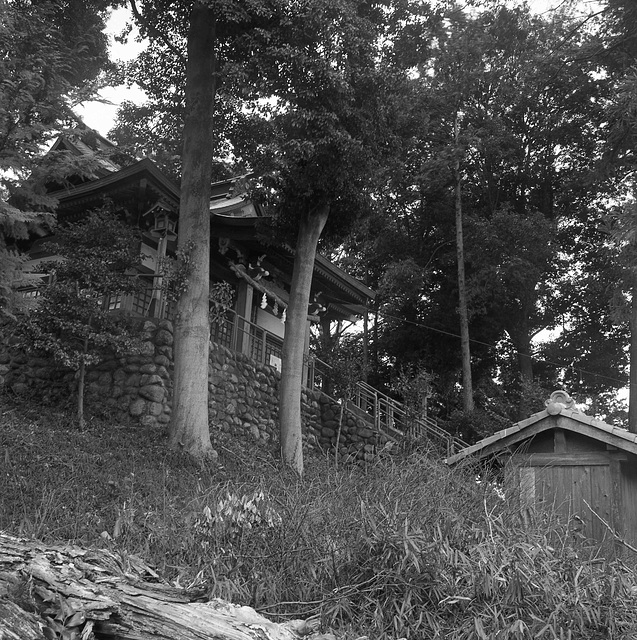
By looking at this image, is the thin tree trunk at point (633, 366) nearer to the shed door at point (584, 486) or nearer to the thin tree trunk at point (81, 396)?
the shed door at point (584, 486)

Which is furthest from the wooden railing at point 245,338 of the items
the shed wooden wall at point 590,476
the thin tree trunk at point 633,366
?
the thin tree trunk at point 633,366

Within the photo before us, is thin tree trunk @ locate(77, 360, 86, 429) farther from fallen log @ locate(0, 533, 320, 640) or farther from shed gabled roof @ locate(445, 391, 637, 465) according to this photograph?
fallen log @ locate(0, 533, 320, 640)

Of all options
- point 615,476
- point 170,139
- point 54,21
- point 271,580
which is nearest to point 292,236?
point 170,139

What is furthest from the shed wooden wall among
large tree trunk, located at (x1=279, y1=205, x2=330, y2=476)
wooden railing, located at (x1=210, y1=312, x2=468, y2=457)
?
wooden railing, located at (x1=210, y1=312, x2=468, y2=457)

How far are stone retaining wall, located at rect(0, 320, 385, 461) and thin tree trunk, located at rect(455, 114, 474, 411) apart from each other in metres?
5.90

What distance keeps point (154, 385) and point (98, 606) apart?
9823 mm

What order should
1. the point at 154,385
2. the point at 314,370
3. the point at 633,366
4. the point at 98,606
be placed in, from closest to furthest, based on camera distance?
the point at 98,606 → the point at 154,385 → the point at 633,366 → the point at 314,370

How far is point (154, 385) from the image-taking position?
12.8 meters

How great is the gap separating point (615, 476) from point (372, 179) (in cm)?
670

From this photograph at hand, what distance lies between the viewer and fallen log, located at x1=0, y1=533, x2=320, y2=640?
311 cm

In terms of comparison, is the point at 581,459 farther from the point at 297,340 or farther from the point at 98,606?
the point at 98,606

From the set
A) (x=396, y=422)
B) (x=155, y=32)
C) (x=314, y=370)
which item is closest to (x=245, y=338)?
(x=314, y=370)

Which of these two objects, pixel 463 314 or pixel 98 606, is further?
pixel 463 314

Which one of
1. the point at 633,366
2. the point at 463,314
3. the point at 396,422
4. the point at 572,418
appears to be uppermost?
the point at 463,314
